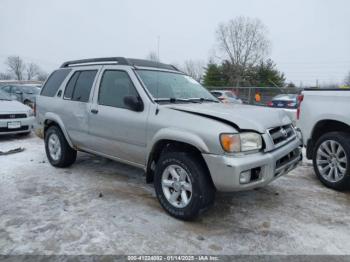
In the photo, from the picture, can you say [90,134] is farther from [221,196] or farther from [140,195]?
[221,196]

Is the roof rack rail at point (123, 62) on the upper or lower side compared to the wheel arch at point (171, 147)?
upper

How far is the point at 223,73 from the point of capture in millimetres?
41406

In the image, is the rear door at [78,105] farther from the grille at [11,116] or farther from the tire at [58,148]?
the grille at [11,116]

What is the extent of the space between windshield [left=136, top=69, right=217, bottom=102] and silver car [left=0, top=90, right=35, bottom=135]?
530cm

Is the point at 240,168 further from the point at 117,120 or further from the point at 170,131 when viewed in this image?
the point at 117,120

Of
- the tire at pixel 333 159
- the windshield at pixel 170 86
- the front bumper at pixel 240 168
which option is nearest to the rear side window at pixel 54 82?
the windshield at pixel 170 86

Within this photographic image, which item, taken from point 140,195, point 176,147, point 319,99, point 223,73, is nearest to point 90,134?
point 140,195

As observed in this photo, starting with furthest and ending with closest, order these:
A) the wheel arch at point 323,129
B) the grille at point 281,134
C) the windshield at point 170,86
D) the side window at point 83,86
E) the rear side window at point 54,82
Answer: the rear side window at point 54,82
the side window at point 83,86
the wheel arch at point 323,129
the windshield at point 170,86
the grille at point 281,134

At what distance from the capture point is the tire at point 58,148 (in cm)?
503

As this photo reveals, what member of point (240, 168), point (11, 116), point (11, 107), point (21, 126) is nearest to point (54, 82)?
point (11, 116)

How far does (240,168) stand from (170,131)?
90 centimetres

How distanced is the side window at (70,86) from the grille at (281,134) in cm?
330

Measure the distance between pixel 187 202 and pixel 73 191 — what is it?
6.11 feet

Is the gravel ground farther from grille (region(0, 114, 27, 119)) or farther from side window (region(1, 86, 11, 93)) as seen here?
side window (region(1, 86, 11, 93))
